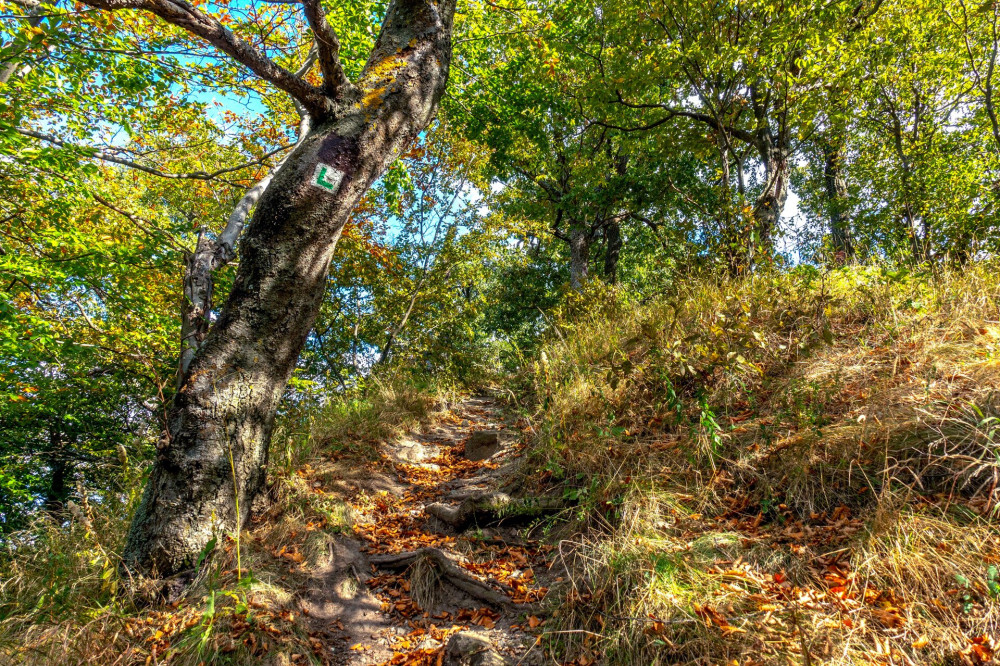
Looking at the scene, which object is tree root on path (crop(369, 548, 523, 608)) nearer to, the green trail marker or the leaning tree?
the leaning tree

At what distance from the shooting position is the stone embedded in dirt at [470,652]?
1.89 metres

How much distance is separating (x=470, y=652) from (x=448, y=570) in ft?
2.14

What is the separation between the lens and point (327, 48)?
254cm

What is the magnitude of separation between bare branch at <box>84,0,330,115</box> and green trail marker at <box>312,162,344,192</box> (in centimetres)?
44

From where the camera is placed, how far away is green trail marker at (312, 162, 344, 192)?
2535 millimetres

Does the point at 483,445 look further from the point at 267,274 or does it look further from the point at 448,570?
the point at 267,274

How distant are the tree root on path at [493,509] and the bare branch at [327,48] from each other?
9.78 feet

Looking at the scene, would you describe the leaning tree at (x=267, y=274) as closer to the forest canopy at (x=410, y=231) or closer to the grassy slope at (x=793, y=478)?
the forest canopy at (x=410, y=231)

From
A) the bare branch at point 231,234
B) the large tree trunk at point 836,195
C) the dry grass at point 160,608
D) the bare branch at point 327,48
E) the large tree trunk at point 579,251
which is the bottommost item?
the dry grass at point 160,608

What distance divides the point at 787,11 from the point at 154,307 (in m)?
9.02

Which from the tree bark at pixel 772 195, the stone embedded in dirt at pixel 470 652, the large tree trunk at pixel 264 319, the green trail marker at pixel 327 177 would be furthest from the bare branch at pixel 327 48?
the tree bark at pixel 772 195

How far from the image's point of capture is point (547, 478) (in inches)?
130

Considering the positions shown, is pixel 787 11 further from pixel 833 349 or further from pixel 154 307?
pixel 154 307

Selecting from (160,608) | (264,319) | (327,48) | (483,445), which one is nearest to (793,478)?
(483,445)
